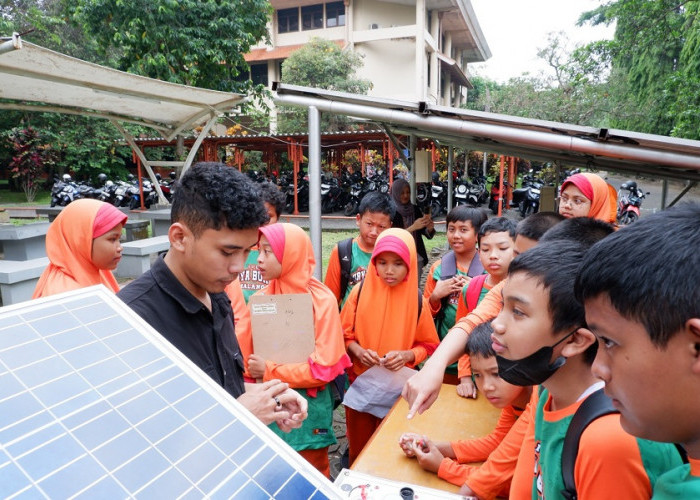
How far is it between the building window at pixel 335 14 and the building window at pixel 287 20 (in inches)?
70.2

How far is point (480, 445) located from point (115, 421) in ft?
5.15

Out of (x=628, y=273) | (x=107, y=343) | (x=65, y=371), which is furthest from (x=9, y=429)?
(x=628, y=273)

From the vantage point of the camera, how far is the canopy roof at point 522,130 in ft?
9.51

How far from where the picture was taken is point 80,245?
2.64m

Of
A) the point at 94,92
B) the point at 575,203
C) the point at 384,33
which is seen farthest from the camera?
the point at 384,33

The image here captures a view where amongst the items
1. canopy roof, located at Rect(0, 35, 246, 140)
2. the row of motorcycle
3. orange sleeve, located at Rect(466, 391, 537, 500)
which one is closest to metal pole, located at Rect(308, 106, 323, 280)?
orange sleeve, located at Rect(466, 391, 537, 500)

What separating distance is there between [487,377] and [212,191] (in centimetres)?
137

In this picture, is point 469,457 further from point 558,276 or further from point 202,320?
point 202,320

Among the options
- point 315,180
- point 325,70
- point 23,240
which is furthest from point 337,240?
point 325,70

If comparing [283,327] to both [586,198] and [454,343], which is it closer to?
[454,343]

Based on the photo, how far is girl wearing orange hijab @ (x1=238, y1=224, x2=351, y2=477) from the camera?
241cm

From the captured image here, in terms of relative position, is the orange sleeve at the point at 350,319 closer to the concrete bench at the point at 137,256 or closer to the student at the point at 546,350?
the student at the point at 546,350

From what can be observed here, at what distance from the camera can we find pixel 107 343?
1009 millimetres

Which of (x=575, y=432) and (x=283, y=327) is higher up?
(x=575, y=432)
